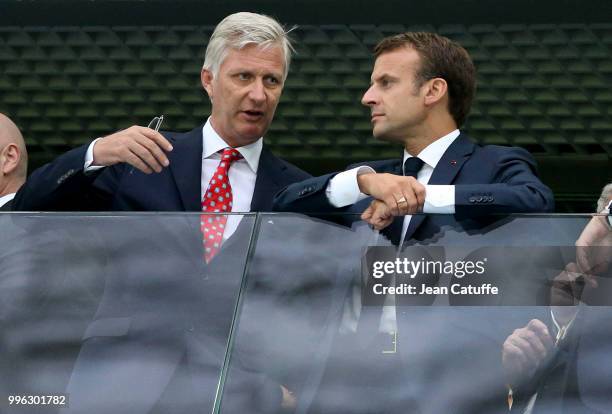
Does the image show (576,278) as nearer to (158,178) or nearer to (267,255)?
(267,255)

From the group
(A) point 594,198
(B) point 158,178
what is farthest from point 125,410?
(A) point 594,198

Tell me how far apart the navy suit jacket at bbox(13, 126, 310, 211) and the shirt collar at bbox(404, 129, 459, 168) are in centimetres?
26

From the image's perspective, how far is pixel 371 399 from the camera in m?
1.56

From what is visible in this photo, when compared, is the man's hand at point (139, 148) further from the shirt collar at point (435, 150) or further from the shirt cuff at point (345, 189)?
the shirt collar at point (435, 150)

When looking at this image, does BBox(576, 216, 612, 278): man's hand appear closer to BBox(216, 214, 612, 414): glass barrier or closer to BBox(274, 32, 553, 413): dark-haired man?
BBox(216, 214, 612, 414): glass barrier

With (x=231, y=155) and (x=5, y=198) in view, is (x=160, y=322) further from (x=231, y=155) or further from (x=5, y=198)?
(x=5, y=198)

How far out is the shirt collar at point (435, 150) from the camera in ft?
6.94

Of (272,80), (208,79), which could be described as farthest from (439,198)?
(208,79)

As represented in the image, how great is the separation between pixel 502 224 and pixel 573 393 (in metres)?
0.24

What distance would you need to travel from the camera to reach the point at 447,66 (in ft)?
7.33

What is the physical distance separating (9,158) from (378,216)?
1094 millimetres

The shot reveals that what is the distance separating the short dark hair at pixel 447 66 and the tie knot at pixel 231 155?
0.31 meters

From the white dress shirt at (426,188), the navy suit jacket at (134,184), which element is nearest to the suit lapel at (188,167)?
the navy suit jacket at (134,184)

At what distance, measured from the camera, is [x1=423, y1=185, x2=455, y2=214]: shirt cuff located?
5.84 ft
